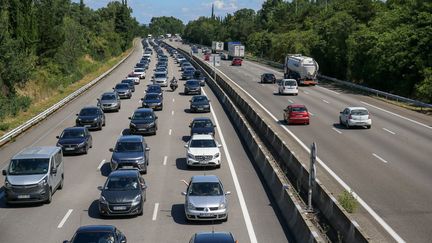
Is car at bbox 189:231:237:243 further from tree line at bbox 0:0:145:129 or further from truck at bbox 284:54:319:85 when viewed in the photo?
truck at bbox 284:54:319:85

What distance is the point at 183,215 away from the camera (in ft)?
68.5

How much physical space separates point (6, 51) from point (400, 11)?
42.3 m

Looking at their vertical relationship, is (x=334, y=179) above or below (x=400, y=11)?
below

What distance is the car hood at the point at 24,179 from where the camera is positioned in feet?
71.9

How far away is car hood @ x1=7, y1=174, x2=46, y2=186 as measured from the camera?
21922mm

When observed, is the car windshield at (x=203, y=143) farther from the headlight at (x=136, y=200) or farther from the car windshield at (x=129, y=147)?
the headlight at (x=136, y=200)

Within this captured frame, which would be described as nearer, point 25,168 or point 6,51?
point 25,168

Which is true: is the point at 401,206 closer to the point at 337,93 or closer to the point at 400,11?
the point at 337,93

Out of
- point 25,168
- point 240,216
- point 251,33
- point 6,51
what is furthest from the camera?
point 251,33

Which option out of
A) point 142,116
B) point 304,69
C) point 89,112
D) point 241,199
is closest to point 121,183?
point 241,199

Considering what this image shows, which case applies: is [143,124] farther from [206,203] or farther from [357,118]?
[206,203]

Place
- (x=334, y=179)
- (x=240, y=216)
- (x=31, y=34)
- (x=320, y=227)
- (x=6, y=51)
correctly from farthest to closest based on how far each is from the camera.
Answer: (x=31, y=34) → (x=6, y=51) → (x=334, y=179) → (x=240, y=216) → (x=320, y=227)

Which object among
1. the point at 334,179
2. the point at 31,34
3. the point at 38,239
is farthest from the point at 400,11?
the point at 38,239

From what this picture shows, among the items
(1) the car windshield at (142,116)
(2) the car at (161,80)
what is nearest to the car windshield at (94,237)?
(1) the car windshield at (142,116)
